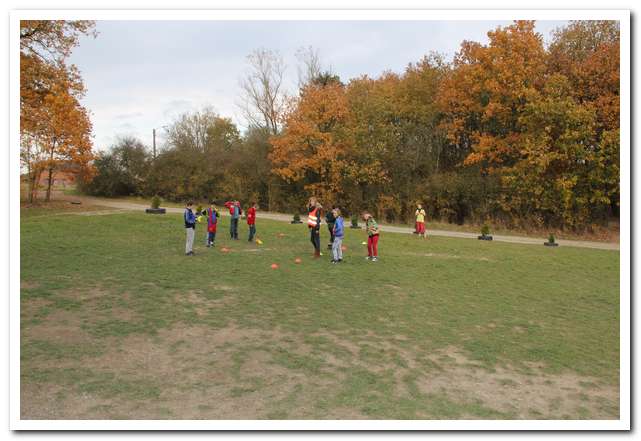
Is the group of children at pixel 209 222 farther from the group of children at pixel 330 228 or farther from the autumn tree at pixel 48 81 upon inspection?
the autumn tree at pixel 48 81

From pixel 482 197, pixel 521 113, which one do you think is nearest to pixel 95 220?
pixel 482 197

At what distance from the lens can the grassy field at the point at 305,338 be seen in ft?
17.9

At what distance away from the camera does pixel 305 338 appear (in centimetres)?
770


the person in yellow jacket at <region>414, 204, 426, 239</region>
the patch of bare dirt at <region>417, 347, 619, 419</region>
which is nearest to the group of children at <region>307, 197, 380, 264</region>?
the person in yellow jacket at <region>414, 204, 426, 239</region>

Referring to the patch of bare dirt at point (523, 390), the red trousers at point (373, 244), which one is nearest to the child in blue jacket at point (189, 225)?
the red trousers at point (373, 244)

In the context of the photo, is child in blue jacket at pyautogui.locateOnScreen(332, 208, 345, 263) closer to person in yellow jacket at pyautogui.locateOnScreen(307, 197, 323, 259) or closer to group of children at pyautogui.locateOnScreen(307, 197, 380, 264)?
group of children at pyautogui.locateOnScreen(307, 197, 380, 264)

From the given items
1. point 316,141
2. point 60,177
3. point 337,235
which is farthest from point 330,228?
point 60,177

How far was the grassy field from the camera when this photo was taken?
17.9 feet

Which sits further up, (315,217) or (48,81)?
(48,81)

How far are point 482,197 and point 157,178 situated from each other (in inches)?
1044

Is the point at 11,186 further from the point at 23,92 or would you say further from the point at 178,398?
the point at 23,92

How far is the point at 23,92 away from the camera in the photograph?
1377cm

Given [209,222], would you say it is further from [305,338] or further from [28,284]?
[305,338]
